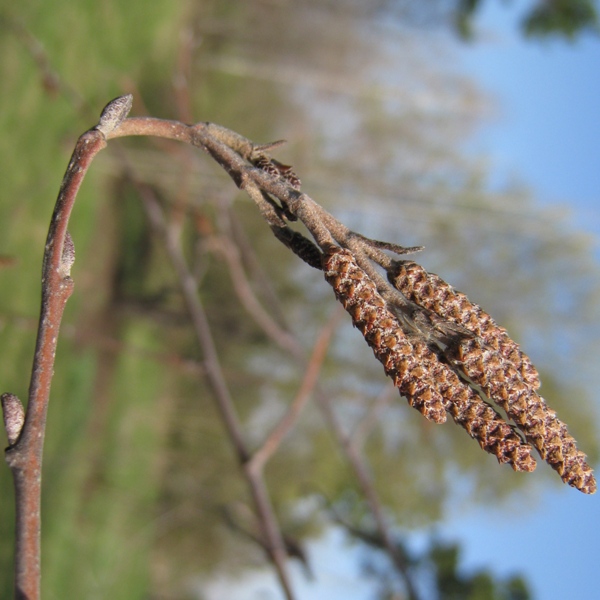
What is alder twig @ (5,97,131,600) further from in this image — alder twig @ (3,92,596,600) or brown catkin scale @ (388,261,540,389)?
brown catkin scale @ (388,261,540,389)

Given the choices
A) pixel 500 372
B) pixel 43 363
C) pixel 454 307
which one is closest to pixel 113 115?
pixel 43 363

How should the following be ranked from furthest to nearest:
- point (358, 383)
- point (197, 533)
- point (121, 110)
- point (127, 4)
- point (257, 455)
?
point (197, 533) → point (358, 383) → point (127, 4) → point (257, 455) → point (121, 110)

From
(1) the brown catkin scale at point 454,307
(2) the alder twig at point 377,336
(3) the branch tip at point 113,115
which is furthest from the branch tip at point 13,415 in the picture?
(1) the brown catkin scale at point 454,307

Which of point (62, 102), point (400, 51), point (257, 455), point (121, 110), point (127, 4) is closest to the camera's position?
point (121, 110)

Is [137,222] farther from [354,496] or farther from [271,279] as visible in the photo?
[354,496]

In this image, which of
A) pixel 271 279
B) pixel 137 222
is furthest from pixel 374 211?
pixel 137 222

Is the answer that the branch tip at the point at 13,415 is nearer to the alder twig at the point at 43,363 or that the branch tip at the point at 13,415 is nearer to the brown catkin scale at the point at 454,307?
the alder twig at the point at 43,363
